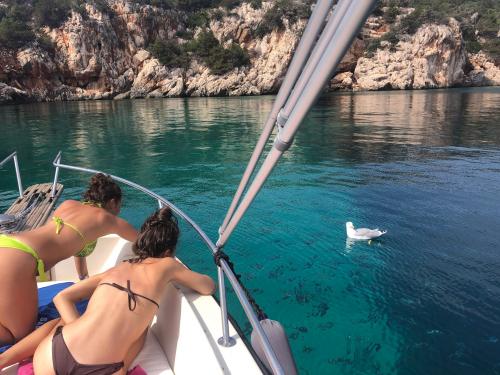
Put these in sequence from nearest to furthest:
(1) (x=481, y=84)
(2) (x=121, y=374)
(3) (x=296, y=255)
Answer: (2) (x=121, y=374) → (3) (x=296, y=255) → (1) (x=481, y=84)

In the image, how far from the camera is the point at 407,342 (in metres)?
4.75

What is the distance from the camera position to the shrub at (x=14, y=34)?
51031mm

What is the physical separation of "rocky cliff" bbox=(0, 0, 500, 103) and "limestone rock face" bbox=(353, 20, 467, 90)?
15cm

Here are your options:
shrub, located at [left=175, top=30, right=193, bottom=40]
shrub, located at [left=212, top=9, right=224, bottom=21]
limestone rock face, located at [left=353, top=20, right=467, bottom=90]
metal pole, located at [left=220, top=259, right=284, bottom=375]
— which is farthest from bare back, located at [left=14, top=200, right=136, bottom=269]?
shrub, located at [left=212, top=9, right=224, bottom=21]

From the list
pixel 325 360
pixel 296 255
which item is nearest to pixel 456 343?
pixel 325 360

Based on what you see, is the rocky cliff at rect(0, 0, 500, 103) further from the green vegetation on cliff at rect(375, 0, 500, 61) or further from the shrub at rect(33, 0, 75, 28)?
the green vegetation on cliff at rect(375, 0, 500, 61)

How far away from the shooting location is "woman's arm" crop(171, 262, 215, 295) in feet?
9.70

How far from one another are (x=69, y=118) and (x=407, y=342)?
31573 millimetres

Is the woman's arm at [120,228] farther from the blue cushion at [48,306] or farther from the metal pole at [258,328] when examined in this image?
the metal pole at [258,328]

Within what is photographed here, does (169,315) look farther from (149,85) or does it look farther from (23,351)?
(149,85)

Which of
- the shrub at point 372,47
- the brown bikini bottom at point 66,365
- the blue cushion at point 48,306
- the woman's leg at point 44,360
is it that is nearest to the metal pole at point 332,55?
the brown bikini bottom at point 66,365


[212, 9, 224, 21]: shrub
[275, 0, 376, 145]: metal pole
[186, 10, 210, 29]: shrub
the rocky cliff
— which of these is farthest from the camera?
[186, 10, 210, 29]: shrub

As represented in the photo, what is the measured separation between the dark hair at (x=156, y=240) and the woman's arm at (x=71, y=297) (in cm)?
48

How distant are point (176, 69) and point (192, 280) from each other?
6055cm
